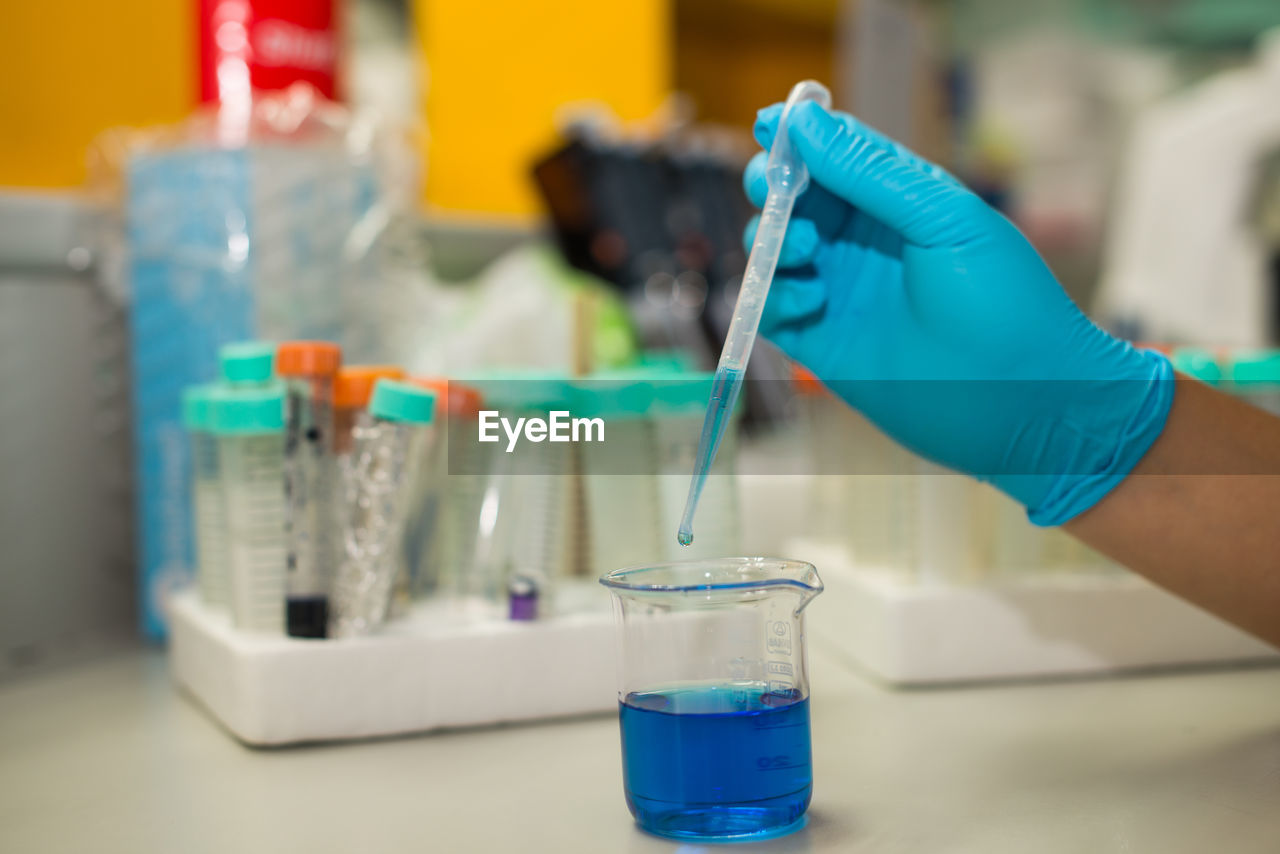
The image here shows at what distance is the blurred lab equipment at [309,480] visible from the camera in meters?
0.90

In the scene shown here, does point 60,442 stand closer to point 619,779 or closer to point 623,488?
point 623,488

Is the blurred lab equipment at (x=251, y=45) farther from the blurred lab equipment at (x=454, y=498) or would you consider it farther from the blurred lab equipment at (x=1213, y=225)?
the blurred lab equipment at (x=1213, y=225)

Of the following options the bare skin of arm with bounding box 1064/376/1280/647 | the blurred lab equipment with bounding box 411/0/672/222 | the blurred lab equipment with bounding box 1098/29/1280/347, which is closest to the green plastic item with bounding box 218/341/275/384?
the bare skin of arm with bounding box 1064/376/1280/647

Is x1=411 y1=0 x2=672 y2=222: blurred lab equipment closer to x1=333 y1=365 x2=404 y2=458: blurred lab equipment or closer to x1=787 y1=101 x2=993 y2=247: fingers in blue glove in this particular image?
x1=333 y1=365 x2=404 y2=458: blurred lab equipment

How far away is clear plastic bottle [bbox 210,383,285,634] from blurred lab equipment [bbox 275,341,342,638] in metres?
0.03

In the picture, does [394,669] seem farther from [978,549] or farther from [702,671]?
[978,549]

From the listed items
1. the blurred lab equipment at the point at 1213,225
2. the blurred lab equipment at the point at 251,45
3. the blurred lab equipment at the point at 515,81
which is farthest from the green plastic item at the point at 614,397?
the blurred lab equipment at the point at 1213,225

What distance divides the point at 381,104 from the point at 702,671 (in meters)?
1.71

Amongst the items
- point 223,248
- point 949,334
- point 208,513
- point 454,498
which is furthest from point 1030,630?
point 223,248

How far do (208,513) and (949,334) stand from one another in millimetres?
690

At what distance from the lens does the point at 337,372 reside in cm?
94

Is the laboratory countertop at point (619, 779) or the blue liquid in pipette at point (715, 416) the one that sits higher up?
the blue liquid in pipette at point (715, 416)

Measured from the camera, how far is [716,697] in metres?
0.68

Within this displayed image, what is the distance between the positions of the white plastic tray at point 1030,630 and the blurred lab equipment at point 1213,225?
1.25 m
